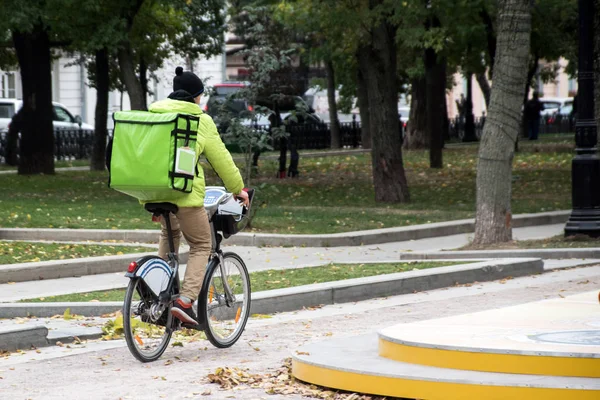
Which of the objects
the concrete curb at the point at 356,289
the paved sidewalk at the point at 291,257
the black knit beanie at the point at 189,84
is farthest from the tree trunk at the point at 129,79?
the black knit beanie at the point at 189,84

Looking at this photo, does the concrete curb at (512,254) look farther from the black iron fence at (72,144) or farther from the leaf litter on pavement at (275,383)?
the black iron fence at (72,144)

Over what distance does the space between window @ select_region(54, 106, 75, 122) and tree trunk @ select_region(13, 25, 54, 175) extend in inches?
472

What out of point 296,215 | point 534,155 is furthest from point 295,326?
point 534,155

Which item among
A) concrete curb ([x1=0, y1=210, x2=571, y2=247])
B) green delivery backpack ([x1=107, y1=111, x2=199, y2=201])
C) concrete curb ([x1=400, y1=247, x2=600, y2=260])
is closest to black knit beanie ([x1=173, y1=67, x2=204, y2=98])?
green delivery backpack ([x1=107, y1=111, x2=199, y2=201])

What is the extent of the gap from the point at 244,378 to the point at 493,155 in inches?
295

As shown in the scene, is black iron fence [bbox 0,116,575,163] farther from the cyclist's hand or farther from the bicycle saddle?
the bicycle saddle

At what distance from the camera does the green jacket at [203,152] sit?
7.83 metres

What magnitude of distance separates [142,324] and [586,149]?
8.19 metres

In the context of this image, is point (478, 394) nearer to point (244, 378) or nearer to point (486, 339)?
point (486, 339)

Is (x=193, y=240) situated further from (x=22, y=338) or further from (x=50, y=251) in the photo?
(x=50, y=251)

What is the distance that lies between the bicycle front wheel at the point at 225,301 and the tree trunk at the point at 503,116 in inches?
235

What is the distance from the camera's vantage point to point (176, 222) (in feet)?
26.4

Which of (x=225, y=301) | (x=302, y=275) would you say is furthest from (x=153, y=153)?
(x=302, y=275)

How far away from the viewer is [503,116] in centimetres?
1406
